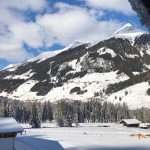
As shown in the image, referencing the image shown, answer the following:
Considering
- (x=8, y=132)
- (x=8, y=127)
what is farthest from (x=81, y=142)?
(x=8, y=132)

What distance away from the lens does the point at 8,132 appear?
36125mm

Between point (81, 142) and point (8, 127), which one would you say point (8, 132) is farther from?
point (81, 142)

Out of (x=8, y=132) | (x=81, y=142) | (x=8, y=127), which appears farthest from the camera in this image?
(x=81, y=142)

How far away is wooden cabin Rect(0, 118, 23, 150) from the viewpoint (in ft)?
118

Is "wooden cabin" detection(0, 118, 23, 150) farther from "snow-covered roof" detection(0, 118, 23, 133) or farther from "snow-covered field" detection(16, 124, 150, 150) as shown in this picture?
"snow-covered field" detection(16, 124, 150, 150)

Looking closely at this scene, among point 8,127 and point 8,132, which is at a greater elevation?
point 8,127

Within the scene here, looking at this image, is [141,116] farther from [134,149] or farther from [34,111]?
[134,149]

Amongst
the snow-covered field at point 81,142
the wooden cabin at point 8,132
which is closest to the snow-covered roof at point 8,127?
the wooden cabin at point 8,132

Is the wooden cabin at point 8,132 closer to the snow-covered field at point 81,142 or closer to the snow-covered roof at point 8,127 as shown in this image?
the snow-covered roof at point 8,127

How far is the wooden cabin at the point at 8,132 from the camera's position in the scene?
36.1 meters

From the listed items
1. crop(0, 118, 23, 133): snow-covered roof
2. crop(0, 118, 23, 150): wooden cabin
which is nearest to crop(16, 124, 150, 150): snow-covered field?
crop(0, 118, 23, 150): wooden cabin

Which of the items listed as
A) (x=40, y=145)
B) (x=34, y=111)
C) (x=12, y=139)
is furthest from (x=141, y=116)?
(x=12, y=139)

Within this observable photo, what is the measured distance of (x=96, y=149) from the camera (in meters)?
43.9

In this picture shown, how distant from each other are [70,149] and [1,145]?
10.3m
